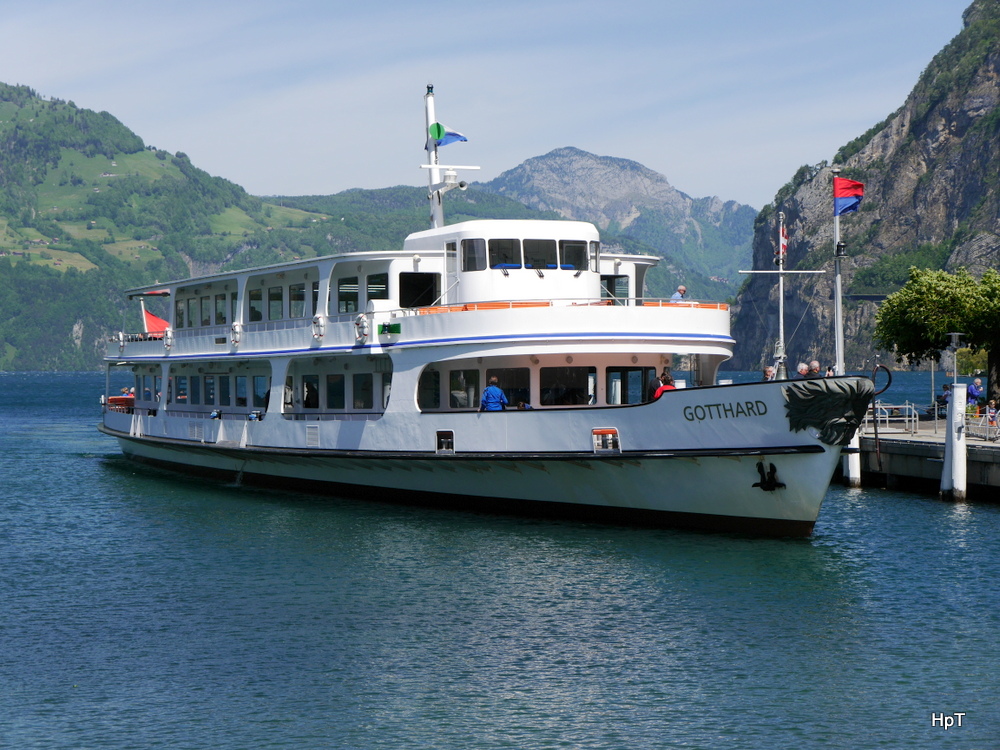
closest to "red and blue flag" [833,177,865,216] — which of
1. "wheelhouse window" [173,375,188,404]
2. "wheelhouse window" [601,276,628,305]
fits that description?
"wheelhouse window" [601,276,628,305]

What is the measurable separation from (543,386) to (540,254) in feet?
10.4

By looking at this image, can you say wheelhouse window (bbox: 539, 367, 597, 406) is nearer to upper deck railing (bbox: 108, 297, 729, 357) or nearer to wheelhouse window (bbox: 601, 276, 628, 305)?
upper deck railing (bbox: 108, 297, 729, 357)

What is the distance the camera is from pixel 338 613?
1869 cm

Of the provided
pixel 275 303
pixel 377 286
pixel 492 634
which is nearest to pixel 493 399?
pixel 377 286

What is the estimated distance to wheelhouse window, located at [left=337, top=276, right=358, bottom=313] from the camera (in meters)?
28.3

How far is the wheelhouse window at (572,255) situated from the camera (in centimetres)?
2639

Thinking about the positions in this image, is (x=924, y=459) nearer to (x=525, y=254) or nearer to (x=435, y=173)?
(x=525, y=254)

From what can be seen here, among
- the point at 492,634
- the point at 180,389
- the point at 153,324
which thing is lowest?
the point at 492,634

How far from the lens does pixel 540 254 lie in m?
26.3

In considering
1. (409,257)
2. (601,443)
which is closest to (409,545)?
(601,443)

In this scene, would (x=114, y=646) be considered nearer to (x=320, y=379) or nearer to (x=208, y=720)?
(x=208, y=720)

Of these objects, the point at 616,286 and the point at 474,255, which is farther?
the point at 616,286

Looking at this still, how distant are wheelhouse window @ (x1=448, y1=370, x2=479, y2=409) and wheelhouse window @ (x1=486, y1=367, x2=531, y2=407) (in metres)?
0.48

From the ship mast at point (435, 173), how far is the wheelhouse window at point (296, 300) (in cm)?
391
